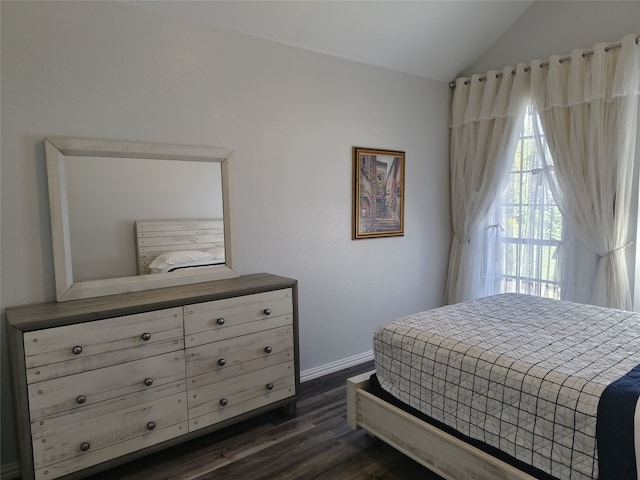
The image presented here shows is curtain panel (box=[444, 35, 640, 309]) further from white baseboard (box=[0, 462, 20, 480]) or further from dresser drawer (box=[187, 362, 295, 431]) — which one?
white baseboard (box=[0, 462, 20, 480])

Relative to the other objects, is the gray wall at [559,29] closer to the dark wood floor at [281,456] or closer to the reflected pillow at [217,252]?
the reflected pillow at [217,252]

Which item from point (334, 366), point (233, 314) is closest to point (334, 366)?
point (334, 366)

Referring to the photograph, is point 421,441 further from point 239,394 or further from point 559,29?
point 559,29

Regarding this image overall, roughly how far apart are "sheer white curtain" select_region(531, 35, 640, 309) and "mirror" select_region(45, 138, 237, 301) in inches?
99.5

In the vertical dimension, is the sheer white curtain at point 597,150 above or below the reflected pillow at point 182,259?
above

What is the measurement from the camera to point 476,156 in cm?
355

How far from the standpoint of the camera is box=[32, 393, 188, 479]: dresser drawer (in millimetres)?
1699

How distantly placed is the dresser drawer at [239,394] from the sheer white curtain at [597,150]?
237cm

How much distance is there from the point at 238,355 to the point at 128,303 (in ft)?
2.19

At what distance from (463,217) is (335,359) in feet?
5.95

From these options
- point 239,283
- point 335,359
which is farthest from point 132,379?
point 335,359

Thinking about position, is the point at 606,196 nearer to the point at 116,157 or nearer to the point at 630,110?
the point at 630,110

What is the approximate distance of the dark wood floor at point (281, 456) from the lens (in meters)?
1.94

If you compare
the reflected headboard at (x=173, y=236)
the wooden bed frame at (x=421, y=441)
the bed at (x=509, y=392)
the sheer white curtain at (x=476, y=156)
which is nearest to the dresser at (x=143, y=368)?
the reflected headboard at (x=173, y=236)
